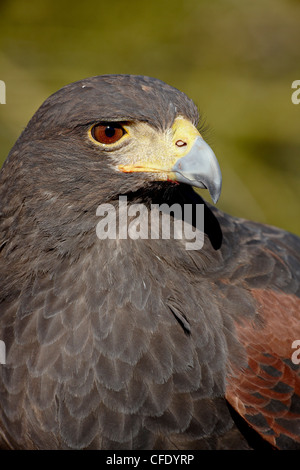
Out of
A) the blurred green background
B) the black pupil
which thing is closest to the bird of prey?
the black pupil

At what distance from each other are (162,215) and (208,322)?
0.54 metres

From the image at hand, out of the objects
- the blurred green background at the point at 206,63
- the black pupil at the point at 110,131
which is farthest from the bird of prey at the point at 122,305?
the blurred green background at the point at 206,63

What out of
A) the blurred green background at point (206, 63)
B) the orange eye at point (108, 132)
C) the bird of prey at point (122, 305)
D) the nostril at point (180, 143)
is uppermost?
the blurred green background at point (206, 63)

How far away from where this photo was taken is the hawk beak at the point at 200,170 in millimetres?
2709

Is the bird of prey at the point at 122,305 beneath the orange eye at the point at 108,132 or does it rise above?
beneath

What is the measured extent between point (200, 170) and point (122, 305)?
2.31 ft

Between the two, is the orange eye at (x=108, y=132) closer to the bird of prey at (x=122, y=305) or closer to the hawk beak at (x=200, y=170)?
the bird of prey at (x=122, y=305)

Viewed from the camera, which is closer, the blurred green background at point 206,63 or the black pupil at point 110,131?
the black pupil at point 110,131

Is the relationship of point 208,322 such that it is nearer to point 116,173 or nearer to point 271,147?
point 116,173

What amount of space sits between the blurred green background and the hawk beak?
8.61 ft

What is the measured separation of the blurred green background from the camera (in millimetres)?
5430

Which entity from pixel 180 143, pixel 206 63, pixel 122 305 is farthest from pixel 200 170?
pixel 206 63
